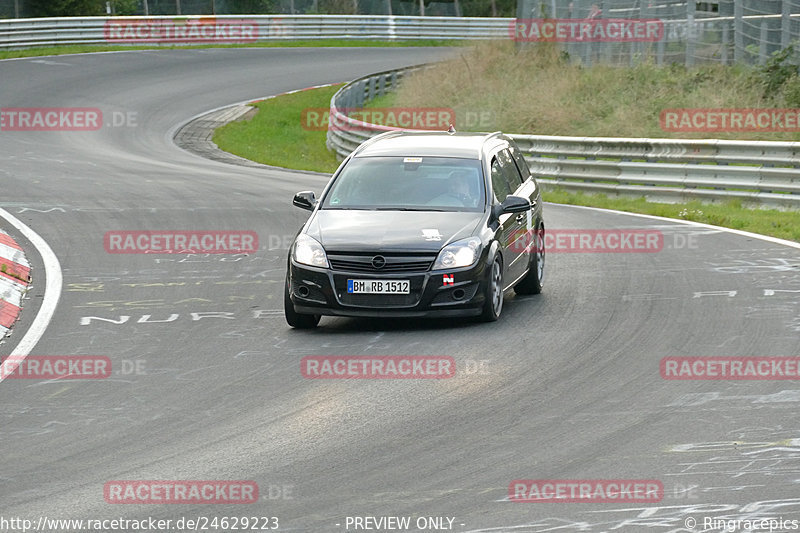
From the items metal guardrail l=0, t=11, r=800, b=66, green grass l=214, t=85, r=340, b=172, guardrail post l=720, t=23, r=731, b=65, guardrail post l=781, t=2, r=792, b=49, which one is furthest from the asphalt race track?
green grass l=214, t=85, r=340, b=172

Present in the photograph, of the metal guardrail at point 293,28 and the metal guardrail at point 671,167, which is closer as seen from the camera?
the metal guardrail at point 671,167

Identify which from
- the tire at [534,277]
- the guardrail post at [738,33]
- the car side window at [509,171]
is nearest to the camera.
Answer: the tire at [534,277]

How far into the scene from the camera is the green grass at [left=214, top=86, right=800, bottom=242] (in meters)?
18.2

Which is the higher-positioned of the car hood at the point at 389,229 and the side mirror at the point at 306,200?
the side mirror at the point at 306,200

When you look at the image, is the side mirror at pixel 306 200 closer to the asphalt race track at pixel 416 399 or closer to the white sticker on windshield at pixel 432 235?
the asphalt race track at pixel 416 399

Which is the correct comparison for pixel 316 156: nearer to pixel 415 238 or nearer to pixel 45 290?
pixel 45 290

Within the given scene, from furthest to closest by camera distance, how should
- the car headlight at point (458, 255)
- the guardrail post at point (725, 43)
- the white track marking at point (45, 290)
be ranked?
the guardrail post at point (725, 43) < the car headlight at point (458, 255) < the white track marking at point (45, 290)

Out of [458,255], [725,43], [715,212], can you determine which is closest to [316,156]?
[725,43]

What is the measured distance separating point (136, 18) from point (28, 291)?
37.7 metres

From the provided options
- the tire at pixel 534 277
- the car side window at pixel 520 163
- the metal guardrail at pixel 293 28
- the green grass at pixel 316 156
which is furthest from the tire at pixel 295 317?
the metal guardrail at pixel 293 28

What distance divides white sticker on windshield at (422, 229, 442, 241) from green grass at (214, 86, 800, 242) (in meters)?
7.13

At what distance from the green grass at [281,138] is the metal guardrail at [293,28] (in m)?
11.6

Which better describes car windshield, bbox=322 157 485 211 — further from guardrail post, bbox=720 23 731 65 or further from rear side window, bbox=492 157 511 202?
guardrail post, bbox=720 23 731 65

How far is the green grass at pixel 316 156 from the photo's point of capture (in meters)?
18.2
